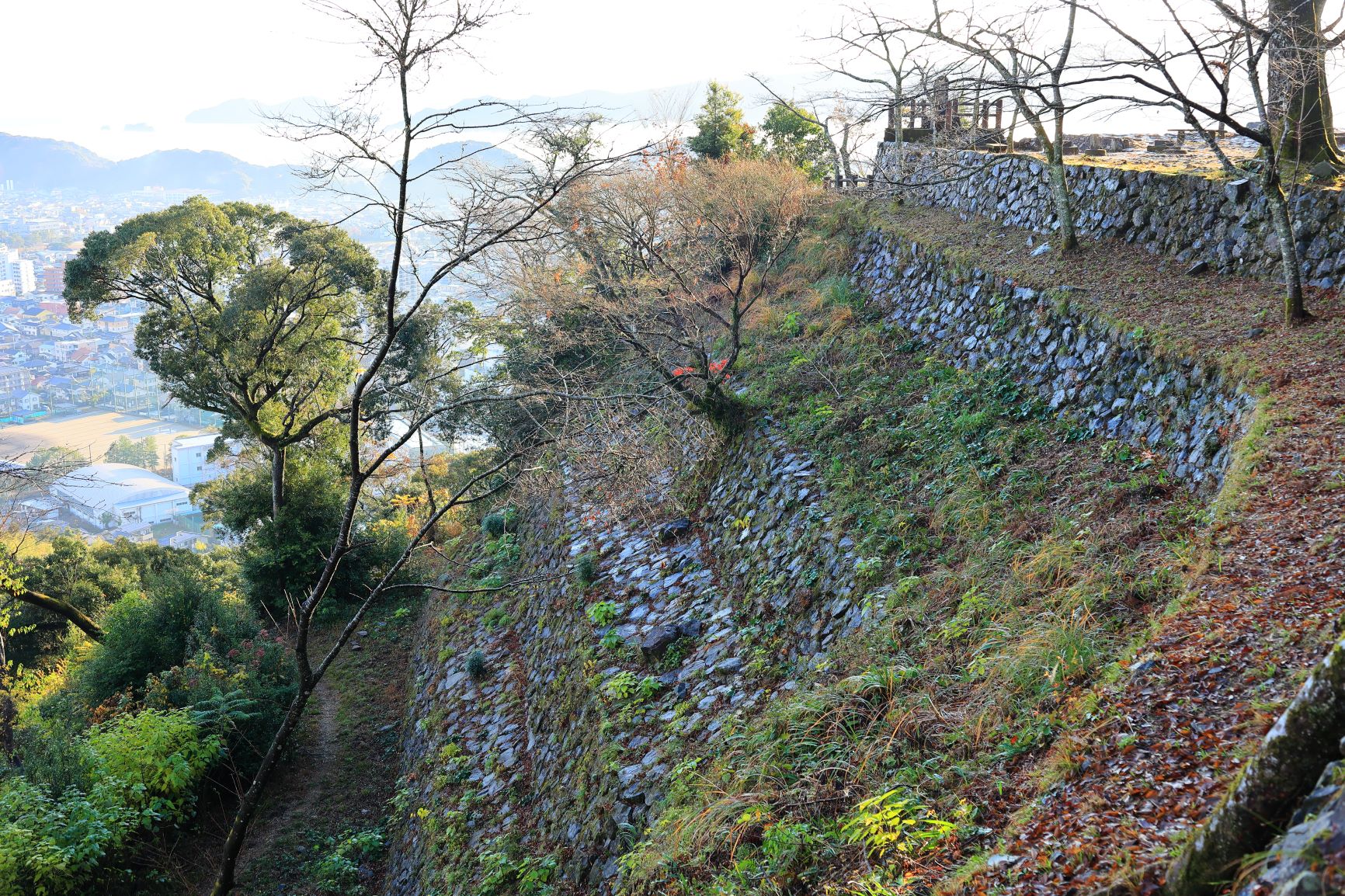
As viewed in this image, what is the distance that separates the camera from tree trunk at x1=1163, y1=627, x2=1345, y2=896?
7.76 feet

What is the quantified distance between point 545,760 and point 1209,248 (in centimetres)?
929

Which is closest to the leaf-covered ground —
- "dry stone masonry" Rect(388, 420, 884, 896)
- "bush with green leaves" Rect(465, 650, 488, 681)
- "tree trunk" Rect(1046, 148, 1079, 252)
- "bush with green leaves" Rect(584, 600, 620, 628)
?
"dry stone masonry" Rect(388, 420, 884, 896)

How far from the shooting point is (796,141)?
2225 centimetres

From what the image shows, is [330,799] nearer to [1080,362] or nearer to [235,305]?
[1080,362]

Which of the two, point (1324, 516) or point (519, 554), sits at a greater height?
point (1324, 516)

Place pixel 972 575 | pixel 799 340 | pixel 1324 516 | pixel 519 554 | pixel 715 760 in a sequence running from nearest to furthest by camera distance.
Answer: pixel 1324 516
pixel 715 760
pixel 972 575
pixel 799 340
pixel 519 554

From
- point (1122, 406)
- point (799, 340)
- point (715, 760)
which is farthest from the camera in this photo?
point (799, 340)

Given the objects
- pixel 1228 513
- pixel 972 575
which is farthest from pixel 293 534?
pixel 1228 513

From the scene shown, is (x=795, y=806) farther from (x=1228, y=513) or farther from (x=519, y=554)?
(x=519, y=554)

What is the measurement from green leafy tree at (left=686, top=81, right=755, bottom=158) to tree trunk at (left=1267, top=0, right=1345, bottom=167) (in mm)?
14221

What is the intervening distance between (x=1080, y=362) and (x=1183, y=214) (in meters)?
2.68

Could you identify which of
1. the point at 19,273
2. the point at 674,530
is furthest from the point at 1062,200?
the point at 19,273

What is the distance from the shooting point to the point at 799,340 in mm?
12867

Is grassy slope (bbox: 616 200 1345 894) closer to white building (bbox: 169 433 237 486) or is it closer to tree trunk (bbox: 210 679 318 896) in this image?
tree trunk (bbox: 210 679 318 896)
